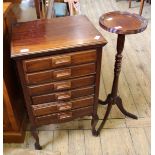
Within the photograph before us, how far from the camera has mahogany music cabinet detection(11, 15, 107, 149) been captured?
1.07 metres

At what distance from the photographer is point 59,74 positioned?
115cm

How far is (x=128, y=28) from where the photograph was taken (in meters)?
1.17

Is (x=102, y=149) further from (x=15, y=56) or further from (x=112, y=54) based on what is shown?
(x=112, y=54)

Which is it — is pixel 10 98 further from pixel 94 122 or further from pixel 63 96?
pixel 94 122

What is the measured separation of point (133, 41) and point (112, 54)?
0.43m

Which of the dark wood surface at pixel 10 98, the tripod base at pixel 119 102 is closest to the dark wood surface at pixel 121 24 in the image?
the tripod base at pixel 119 102

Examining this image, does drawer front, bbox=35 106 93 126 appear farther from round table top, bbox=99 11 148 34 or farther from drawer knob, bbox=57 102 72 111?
round table top, bbox=99 11 148 34

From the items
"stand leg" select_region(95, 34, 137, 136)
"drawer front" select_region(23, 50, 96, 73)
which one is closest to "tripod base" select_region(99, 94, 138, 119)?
"stand leg" select_region(95, 34, 137, 136)

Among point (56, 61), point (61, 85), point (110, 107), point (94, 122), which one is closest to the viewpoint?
point (56, 61)

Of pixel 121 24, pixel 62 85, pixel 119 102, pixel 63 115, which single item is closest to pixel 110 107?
pixel 119 102

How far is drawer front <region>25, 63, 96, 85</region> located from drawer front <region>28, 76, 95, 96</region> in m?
0.03

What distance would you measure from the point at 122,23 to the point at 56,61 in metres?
0.45

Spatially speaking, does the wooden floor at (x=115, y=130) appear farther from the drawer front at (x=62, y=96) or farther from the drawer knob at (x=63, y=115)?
the drawer front at (x=62, y=96)

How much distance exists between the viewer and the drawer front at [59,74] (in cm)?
112
